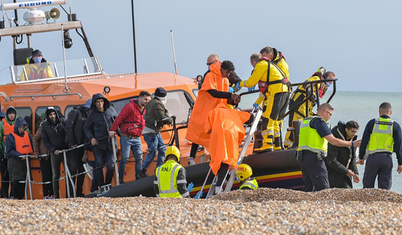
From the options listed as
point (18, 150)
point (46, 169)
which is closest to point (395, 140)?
point (46, 169)

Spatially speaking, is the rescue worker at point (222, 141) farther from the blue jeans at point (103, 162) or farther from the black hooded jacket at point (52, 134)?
the black hooded jacket at point (52, 134)

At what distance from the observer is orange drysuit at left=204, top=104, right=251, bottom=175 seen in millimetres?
6352

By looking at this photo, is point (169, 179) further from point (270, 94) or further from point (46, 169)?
point (46, 169)

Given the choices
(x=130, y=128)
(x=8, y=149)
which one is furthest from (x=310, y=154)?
(x=8, y=149)

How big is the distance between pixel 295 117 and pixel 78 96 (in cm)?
318

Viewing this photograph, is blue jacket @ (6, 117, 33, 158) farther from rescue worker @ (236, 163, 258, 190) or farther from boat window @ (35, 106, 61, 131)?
rescue worker @ (236, 163, 258, 190)

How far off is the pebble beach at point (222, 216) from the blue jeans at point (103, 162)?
66.5 inches

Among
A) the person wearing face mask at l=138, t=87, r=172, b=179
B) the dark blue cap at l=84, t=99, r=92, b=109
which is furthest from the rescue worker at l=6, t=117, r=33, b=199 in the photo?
the person wearing face mask at l=138, t=87, r=172, b=179

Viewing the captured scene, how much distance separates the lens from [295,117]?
850cm

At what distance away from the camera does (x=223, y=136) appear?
20.9ft

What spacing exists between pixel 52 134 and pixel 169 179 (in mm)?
2347

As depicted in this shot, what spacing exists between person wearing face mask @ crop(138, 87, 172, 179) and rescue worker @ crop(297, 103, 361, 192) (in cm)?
179

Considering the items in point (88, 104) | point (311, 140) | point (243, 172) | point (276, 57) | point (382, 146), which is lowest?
point (243, 172)

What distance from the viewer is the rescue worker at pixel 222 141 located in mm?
6355
